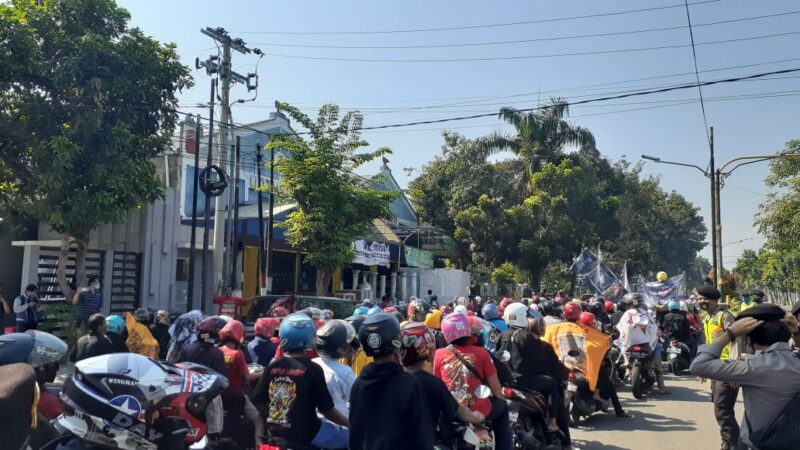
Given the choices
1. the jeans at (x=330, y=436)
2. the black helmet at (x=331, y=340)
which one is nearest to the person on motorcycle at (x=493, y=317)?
the black helmet at (x=331, y=340)

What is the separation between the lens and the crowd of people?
392 cm

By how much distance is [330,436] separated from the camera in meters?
4.60

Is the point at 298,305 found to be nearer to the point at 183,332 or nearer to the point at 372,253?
the point at 183,332

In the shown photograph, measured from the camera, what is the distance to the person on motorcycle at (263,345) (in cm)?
721

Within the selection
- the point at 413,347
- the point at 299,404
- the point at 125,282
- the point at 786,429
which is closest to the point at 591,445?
the point at 786,429

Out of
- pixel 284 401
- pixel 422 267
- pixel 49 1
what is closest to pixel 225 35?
pixel 49 1

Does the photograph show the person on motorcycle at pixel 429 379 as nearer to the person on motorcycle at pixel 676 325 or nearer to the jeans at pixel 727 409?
the jeans at pixel 727 409

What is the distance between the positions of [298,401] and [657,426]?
6986 mm

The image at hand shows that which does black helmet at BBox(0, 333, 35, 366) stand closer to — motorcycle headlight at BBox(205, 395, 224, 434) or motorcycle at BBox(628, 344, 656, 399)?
motorcycle headlight at BBox(205, 395, 224, 434)

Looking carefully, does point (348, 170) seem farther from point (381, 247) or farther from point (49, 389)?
point (49, 389)

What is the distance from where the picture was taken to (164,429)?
123 inches

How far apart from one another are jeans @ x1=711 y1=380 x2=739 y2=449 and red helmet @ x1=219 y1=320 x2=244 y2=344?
4.47 meters

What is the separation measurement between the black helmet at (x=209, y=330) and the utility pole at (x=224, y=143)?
15.0m

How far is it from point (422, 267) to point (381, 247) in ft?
16.2
